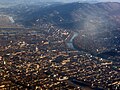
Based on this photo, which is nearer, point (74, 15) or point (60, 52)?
point (60, 52)

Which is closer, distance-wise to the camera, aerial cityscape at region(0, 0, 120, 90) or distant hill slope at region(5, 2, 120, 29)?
aerial cityscape at region(0, 0, 120, 90)

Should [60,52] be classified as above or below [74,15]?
above

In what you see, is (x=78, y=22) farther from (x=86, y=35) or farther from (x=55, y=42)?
(x=55, y=42)

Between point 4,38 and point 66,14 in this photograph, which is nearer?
point 4,38

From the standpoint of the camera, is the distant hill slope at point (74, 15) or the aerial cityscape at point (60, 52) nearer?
the aerial cityscape at point (60, 52)

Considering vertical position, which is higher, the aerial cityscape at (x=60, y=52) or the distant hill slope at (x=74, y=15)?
the aerial cityscape at (x=60, y=52)

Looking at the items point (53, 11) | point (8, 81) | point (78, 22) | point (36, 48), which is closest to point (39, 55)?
point (36, 48)

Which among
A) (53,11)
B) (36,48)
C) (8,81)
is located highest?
(8,81)

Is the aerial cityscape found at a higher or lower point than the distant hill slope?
higher
